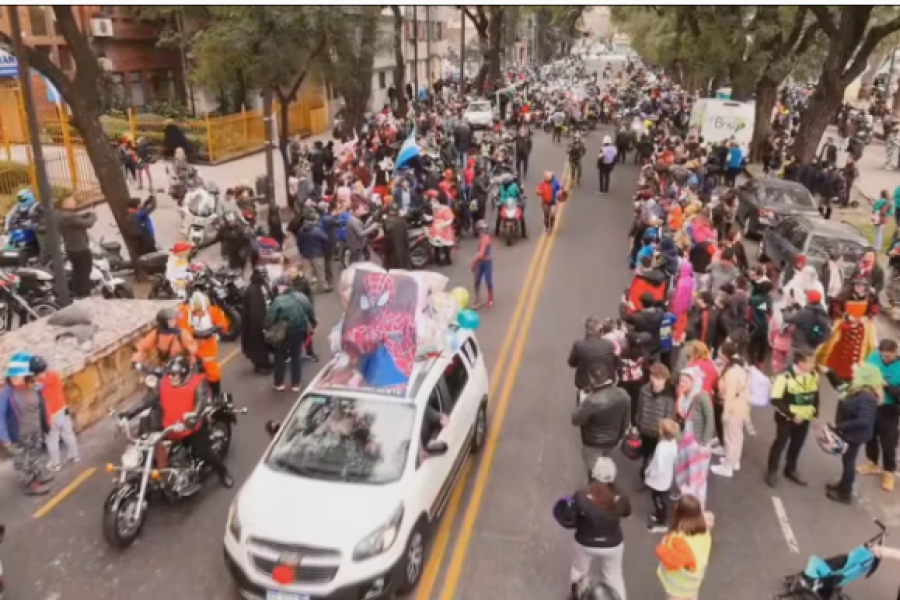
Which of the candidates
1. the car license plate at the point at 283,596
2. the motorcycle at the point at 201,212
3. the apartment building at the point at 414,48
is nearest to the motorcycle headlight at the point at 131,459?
the car license plate at the point at 283,596

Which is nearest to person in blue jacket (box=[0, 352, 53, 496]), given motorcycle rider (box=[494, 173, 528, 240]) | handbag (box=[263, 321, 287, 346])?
handbag (box=[263, 321, 287, 346])

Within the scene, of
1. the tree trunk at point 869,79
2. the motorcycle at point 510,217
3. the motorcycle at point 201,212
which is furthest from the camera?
the tree trunk at point 869,79

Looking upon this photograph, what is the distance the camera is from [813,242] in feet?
51.8

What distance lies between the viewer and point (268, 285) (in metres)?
13.2

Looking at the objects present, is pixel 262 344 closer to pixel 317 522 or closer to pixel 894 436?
pixel 317 522

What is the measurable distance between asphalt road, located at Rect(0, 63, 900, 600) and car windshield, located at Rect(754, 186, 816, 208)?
943cm

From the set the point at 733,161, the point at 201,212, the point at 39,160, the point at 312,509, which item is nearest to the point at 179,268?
the point at 39,160

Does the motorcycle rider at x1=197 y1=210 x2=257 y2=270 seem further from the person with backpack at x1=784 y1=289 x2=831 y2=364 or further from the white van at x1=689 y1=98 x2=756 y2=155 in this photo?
the white van at x1=689 y1=98 x2=756 y2=155

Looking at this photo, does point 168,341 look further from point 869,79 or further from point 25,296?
point 869,79

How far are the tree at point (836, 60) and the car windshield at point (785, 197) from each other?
4533mm

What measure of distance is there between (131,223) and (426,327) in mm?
9428

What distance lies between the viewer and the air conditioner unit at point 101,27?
99.2 feet

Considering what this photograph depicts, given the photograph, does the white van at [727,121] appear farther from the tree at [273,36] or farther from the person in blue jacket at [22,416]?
the person in blue jacket at [22,416]

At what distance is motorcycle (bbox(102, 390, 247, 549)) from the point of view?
755 centimetres
